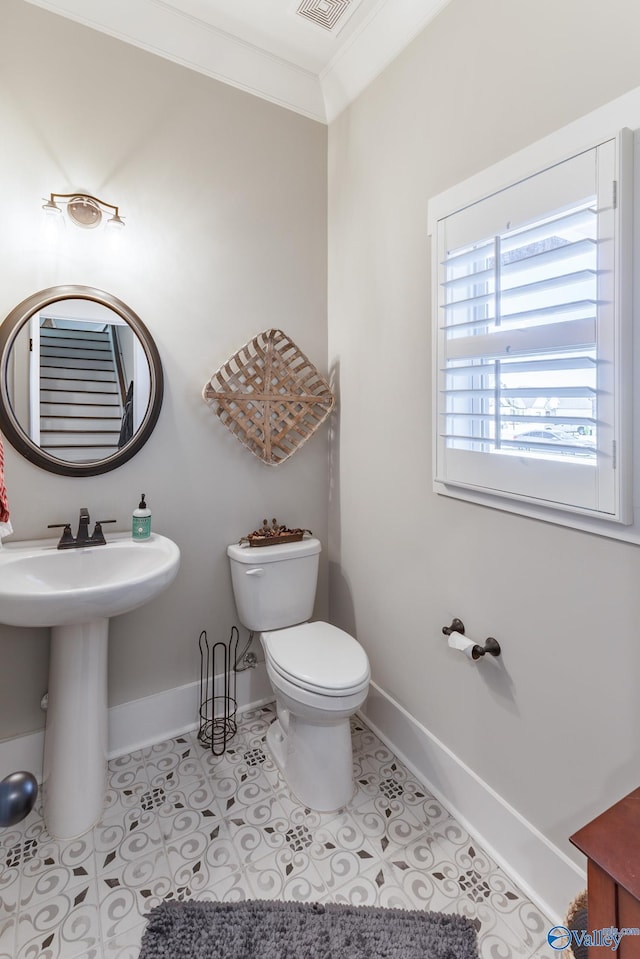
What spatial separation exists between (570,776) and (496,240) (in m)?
1.47

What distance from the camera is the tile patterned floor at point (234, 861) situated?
1.27 metres

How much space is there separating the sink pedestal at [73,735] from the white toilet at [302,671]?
0.60m

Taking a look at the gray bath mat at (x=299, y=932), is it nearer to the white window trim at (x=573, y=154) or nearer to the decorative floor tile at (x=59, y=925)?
the decorative floor tile at (x=59, y=925)

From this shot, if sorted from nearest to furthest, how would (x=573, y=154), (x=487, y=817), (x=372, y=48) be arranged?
(x=573, y=154) < (x=487, y=817) < (x=372, y=48)

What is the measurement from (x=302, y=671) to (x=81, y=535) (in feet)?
2.96

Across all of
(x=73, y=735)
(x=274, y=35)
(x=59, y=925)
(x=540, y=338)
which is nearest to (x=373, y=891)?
(x=59, y=925)

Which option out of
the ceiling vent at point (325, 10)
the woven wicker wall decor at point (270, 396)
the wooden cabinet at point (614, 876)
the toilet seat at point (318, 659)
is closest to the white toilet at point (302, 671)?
the toilet seat at point (318, 659)

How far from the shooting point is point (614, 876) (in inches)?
27.9

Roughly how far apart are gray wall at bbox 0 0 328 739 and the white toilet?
0.20 metres

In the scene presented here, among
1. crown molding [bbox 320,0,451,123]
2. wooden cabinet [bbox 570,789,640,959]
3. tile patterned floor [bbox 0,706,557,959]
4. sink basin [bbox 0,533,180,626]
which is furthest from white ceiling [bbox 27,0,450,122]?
tile patterned floor [bbox 0,706,557,959]

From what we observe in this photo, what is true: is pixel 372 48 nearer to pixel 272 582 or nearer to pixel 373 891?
pixel 272 582

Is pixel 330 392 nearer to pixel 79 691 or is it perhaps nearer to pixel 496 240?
pixel 496 240

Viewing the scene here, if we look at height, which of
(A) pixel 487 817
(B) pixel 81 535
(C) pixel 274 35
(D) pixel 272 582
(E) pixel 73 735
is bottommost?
(A) pixel 487 817

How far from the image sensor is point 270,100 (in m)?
2.08
